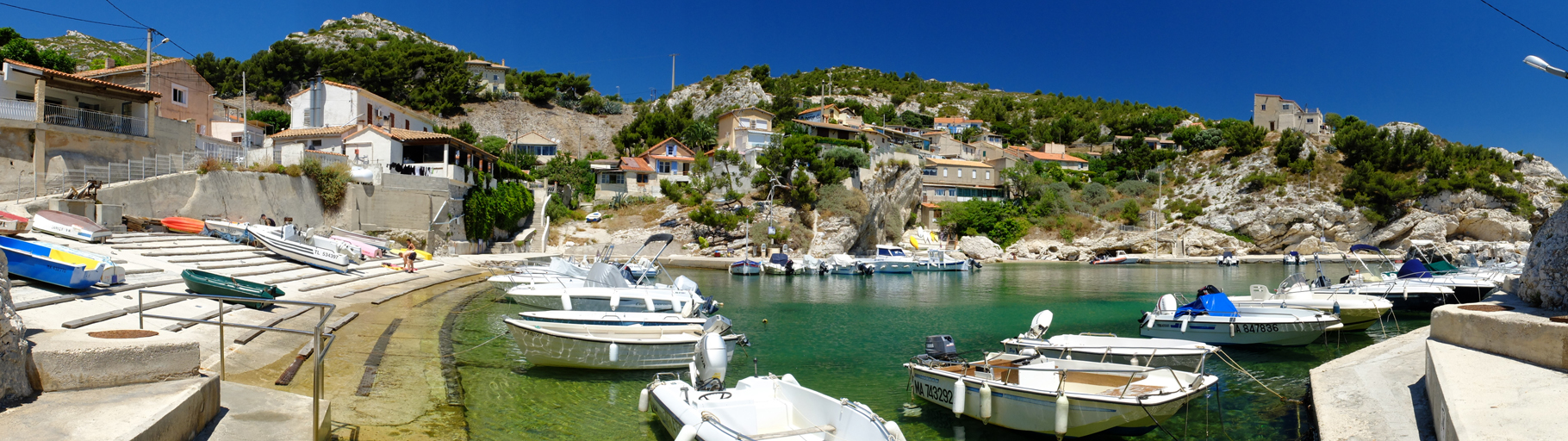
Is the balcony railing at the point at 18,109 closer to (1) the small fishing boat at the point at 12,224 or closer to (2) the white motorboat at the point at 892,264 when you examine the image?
(1) the small fishing boat at the point at 12,224

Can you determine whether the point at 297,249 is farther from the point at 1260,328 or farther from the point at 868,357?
the point at 1260,328

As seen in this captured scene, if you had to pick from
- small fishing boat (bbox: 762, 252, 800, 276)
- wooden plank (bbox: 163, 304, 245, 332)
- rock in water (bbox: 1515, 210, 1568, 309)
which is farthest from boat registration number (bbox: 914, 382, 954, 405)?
small fishing boat (bbox: 762, 252, 800, 276)

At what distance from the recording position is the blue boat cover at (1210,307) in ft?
54.2

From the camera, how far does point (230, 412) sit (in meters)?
6.23

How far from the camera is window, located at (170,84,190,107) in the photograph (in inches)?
1361

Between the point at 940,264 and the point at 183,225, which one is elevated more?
the point at 183,225

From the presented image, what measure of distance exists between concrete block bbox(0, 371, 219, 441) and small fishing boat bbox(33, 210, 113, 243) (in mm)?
16578

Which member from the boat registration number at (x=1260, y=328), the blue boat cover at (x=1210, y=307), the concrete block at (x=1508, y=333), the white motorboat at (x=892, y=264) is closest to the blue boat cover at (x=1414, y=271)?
the blue boat cover at (x=1210, y=307)

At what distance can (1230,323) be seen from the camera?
15812 millimetres

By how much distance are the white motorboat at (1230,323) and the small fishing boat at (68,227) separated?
83.5 feet

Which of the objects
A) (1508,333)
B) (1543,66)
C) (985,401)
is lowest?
(985,401)

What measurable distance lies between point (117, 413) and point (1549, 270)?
14759 mm

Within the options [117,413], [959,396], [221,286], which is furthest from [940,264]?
[117,413]

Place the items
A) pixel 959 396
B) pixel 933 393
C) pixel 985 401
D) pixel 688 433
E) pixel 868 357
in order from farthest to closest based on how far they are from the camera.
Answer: pixel 868 357 < pixel 933 393 < pixel 959 396 < pixel 985 401 < pixel 688 433
